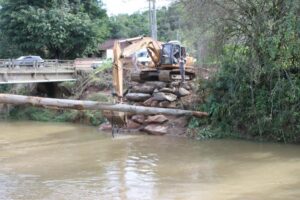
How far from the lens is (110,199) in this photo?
11.5 meters

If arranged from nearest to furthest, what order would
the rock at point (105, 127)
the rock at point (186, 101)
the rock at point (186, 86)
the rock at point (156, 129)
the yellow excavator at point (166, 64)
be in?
the rock at point (156, 129) → the rock at point (186, 101) → the rock at point (105, 127) → the rock at point (186, 86) → the yellow excavator at point (166, 64)

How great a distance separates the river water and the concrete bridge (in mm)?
9399

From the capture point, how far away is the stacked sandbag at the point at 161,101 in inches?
890

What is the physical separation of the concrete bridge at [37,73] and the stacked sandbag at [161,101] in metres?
8.49

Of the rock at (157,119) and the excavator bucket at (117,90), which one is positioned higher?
the excavator bucket at (117,90)

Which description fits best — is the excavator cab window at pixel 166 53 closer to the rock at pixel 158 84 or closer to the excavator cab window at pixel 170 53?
the excavator cab window at pixel 170 53

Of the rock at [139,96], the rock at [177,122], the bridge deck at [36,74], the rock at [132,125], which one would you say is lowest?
the rock at [132,125]

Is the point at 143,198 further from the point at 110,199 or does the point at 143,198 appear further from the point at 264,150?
the point at 264,150

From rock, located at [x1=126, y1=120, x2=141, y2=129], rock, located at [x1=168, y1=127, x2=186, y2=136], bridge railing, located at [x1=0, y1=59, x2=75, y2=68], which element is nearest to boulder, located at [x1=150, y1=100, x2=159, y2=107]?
rock, located at [x1=126, y1=120, x2=141, y2=129]

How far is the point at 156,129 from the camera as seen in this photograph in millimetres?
22500

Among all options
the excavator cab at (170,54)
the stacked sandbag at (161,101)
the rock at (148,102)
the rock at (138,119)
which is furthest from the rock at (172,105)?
the excavator cab at (170,54)

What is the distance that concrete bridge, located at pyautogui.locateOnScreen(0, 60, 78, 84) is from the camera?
30906mm

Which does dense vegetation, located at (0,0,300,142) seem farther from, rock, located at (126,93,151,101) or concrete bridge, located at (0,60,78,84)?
concrete bridge, located at (0,60,78,84)

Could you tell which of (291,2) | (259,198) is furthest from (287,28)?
(259,198)
